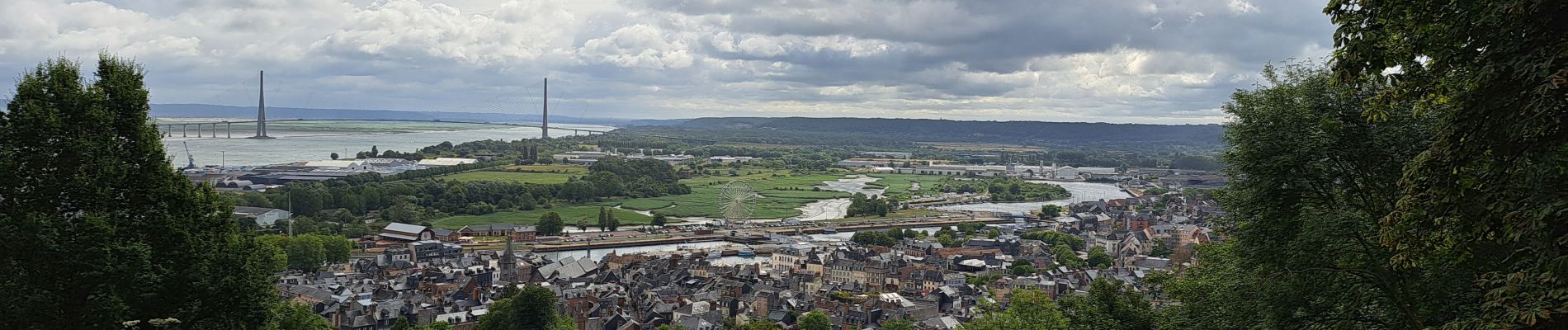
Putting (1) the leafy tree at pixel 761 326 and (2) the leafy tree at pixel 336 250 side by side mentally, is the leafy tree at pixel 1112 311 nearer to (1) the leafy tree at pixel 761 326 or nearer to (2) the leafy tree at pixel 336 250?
(1) the leafy tree at pixel 761 326

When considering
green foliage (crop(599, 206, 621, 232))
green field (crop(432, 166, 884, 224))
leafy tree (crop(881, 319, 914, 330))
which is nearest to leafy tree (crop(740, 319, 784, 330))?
leafy tree (crop(881, 319, 914, 330))

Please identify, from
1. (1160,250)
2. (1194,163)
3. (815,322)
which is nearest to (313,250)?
(815,322)

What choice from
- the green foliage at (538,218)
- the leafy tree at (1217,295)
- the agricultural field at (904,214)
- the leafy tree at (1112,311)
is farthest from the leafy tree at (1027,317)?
the agricultural field at (904,214)

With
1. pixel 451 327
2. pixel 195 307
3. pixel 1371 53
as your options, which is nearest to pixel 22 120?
pixel 195 307

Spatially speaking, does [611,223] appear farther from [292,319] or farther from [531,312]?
[292,319]

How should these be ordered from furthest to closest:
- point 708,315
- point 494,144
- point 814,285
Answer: point 494,144 < point 814,285 < point 708,315

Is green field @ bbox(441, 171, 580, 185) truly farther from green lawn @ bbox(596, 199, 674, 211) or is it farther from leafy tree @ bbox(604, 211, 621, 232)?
leafy tree @ bbox(604, 211, 621, 232)

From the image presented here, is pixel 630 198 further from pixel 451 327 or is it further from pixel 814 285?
pixel 451 327
